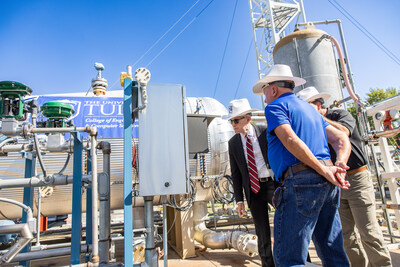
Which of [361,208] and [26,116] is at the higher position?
[26,116]

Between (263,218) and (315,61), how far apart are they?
2.96 m

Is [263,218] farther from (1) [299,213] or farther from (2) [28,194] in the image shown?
(2) [28,194]

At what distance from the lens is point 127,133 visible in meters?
1.98

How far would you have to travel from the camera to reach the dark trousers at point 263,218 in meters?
2.58

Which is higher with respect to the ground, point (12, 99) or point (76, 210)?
point (12, 99)

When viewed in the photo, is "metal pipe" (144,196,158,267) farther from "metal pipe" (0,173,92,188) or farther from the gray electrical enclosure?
"metal pipe" (0,173,92,188)

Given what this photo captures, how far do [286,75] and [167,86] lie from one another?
3.03 feet

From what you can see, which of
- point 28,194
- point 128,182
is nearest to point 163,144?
point 128,182

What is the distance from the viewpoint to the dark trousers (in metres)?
2.58

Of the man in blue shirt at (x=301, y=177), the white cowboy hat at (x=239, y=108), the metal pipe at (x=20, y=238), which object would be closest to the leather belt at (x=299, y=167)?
the man in blue shirt at (x=301, y=177)

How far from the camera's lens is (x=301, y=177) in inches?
58.4

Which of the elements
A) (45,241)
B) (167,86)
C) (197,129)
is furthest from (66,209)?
(167,86)

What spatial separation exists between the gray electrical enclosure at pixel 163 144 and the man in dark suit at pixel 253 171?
3.02ft

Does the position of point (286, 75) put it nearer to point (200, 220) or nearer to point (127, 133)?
point (127, 133)
